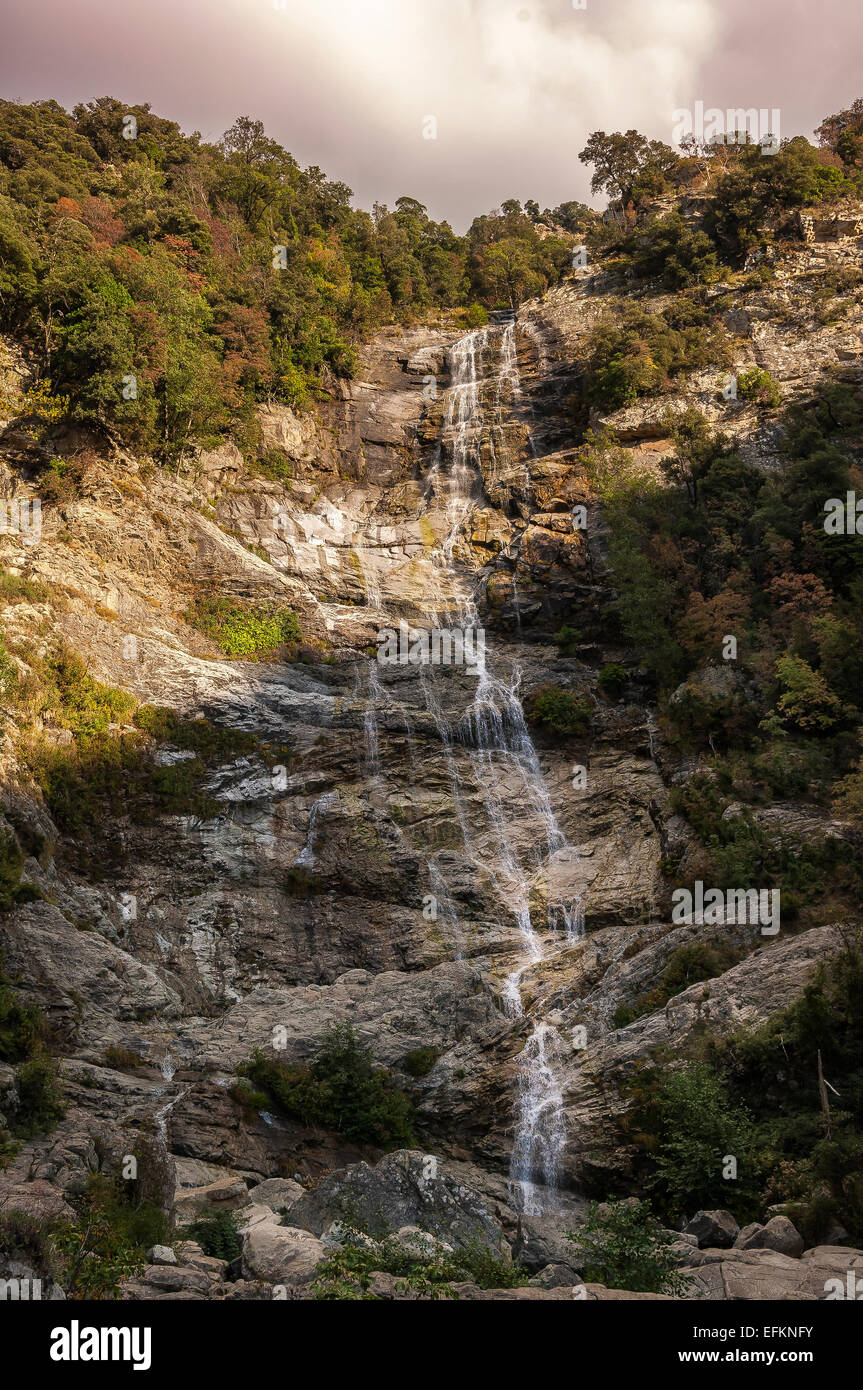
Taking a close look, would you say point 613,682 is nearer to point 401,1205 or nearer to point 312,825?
point 312,825

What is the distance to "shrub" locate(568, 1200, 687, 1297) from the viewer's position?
9547mm

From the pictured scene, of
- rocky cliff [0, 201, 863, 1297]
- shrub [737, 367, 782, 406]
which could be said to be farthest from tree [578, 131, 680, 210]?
shrub [737, 367, 782, 406]

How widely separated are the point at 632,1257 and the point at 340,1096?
909 cm

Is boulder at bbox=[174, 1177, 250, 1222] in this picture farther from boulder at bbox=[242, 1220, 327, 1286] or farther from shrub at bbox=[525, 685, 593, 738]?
shrub at bbox=[525, 685, 593, 738]

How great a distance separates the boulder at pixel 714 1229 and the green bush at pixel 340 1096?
703cm

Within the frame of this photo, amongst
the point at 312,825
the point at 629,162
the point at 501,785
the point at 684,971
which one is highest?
the point at 629,162

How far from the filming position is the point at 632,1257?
10055 mm

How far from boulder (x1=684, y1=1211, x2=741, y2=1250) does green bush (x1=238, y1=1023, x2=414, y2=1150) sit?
7028 mm

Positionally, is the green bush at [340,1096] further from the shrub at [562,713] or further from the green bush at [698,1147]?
the shrub at [562,713]

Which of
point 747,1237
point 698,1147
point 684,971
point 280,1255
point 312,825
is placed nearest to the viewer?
point 280,1255

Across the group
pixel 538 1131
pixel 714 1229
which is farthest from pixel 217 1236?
pixel 714 1229

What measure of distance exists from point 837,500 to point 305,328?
30.8 m

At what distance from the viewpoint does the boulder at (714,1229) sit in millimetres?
11961

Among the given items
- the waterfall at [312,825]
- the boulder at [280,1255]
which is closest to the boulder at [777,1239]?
the boulder at [280,1255]
